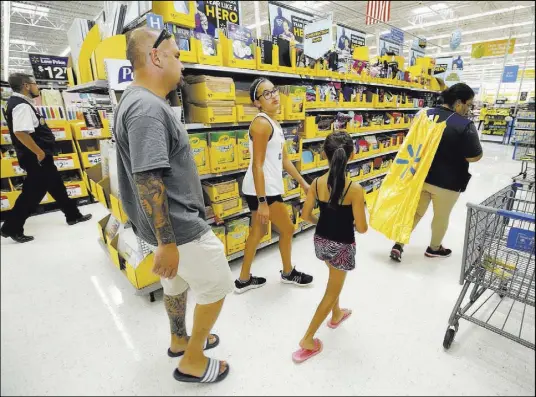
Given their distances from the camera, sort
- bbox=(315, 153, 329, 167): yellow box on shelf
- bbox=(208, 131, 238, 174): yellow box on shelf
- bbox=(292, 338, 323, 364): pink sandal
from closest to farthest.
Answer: bbox=(292, 338, 323, 364): pink sandal, bbox=(208, 131, 238, 174): yellow box on shelf, bbox=(315, 153, 329, 167): yellow box on shelf

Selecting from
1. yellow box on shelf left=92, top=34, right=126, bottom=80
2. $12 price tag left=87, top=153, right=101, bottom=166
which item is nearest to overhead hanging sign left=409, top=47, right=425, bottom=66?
yellow box on shelf left=92, top=34, right=126, bottom=80

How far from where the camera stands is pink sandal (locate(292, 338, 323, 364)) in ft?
5.80

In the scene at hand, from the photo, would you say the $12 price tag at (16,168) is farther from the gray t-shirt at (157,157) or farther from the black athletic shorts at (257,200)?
the gray t-shirt at (157,157)

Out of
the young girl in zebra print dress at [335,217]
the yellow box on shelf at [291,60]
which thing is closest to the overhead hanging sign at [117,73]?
the yellow box on shelf at [291,60]

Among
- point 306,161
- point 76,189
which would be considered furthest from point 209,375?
point 76,189

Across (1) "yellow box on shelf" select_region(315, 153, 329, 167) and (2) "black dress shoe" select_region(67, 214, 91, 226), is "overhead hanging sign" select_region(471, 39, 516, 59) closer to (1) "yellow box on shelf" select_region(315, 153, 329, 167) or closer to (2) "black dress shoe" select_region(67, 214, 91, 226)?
(1) "yellow box on shelf" select_region(315, 153, 329, 167)

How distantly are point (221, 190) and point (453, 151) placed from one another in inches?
84.2

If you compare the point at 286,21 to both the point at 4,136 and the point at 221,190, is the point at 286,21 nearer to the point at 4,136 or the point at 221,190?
the point at 221,190

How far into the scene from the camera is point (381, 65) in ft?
15.0

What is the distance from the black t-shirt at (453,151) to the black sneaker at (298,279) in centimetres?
151

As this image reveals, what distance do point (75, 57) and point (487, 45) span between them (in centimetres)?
1561

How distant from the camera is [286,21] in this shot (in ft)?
Answer: 11.9

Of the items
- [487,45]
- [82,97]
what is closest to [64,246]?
[82,97]

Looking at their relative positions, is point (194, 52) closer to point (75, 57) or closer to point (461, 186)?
point (75, 57)
